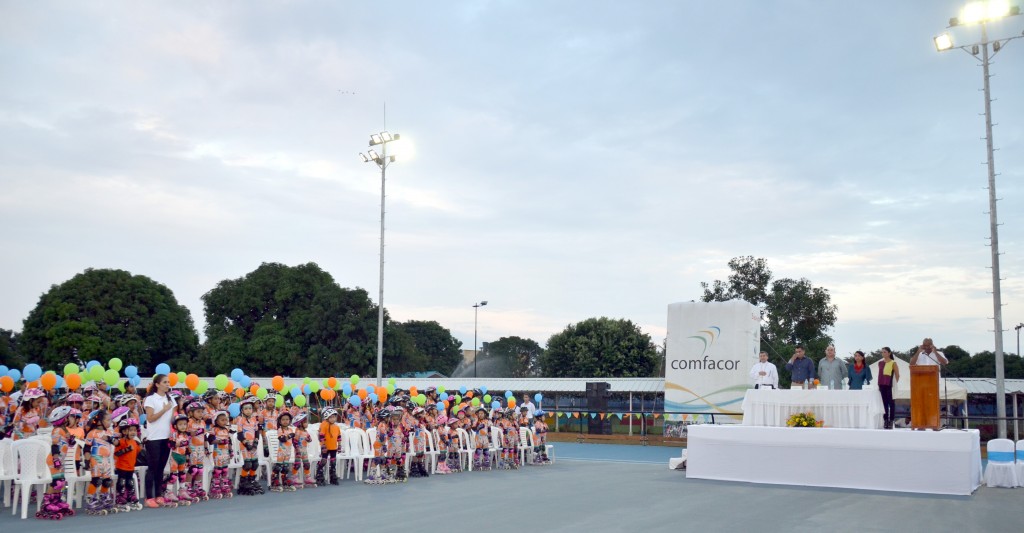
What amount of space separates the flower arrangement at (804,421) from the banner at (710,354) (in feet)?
26.4

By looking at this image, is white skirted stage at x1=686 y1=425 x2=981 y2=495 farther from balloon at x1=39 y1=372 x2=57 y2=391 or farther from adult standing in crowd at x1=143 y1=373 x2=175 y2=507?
balloon at x1=39 y1=372 x2=57 y2=391

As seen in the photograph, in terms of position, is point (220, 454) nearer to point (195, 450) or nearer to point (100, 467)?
point (195, 450)

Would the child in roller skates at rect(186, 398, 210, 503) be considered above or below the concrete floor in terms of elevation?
above

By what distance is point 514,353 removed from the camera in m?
81.1

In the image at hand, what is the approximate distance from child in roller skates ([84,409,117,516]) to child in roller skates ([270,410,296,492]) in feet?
9.36

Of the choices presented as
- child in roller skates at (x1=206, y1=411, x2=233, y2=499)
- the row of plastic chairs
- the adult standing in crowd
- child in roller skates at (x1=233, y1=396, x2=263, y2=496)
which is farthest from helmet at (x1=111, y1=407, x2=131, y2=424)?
the row of plastic chairs

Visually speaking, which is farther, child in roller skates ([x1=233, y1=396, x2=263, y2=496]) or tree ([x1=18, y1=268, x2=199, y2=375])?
tree ([x1=18, y1=268, x2=199, y2=375])

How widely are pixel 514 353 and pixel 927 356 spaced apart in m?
68.9

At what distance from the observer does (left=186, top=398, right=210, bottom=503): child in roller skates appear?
1066cm

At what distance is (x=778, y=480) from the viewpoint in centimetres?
1382

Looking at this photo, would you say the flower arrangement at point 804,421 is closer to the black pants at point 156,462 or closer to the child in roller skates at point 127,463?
the black pants at point 156,462

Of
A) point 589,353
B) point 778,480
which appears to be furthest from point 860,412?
point 589,353

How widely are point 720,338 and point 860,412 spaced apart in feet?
29.5

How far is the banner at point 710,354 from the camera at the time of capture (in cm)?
2233
